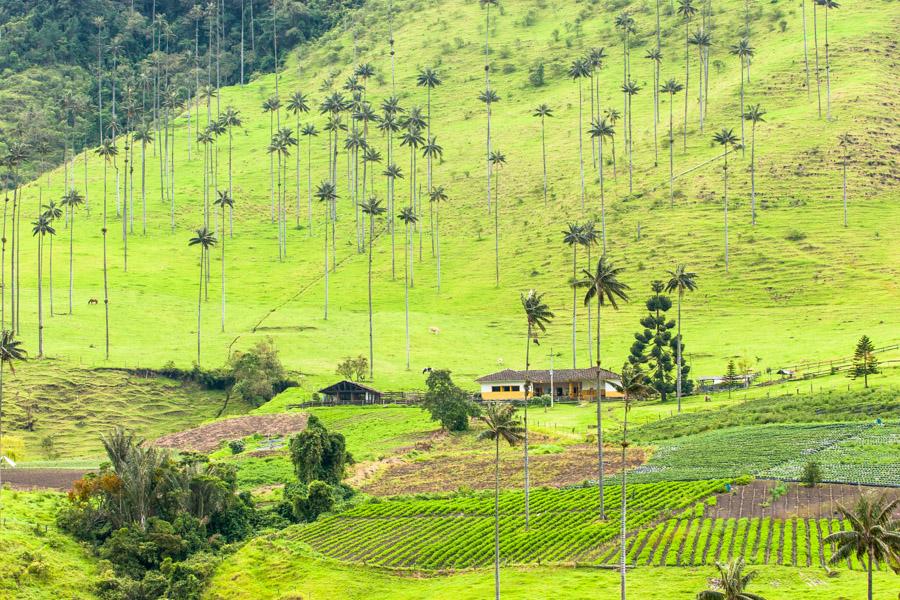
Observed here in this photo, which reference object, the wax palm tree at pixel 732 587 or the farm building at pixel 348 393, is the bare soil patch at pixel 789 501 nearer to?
the wax palm tree at pixel 732 587

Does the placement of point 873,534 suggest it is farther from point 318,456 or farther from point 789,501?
point 318,456

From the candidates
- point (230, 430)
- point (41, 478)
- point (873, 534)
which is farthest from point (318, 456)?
point (873, 534)

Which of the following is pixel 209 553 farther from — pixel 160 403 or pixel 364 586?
Answer: pixel 160 403

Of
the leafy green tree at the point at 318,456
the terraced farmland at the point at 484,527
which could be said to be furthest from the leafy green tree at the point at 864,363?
the leafy green tree at the point at 318,456

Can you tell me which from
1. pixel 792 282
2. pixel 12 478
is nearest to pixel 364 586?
pixel 12 478

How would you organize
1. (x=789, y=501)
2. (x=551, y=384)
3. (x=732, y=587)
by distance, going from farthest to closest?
(x=551, y=384) < (x=789, y=501) < (x=732, y=587)

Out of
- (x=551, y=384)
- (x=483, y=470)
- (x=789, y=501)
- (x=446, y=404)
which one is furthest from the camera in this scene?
(x=551, y=384)
